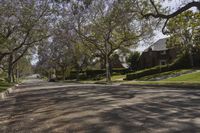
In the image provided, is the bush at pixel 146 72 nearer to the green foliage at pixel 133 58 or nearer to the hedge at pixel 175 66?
the hedge at pixel 175 66

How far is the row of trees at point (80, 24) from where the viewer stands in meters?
37.5

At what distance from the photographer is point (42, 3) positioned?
135ft

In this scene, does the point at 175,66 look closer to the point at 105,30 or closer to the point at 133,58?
the point at 105,30

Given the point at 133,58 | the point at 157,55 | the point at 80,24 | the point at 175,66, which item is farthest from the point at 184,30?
the point at 133,58

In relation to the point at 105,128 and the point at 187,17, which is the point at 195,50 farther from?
the point at 105,128

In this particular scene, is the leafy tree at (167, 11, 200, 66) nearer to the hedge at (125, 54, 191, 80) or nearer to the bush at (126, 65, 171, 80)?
the hedge at (125, 54, 191, 80)

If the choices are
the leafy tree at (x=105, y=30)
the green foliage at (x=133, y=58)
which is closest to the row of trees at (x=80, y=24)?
the leafy tree at (x=105, y=30)

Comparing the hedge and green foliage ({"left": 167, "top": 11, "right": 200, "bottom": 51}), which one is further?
the hedge

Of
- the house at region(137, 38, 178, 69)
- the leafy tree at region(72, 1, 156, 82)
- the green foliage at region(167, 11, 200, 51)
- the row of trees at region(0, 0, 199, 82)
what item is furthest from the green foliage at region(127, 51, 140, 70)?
the green foliage at region(167, 11, 200, 51)

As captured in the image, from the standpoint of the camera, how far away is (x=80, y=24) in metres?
58.1

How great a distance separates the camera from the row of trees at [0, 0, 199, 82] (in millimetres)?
37500

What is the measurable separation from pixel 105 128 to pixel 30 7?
102 feet

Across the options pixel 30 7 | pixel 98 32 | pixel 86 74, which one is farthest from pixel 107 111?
pixel 86 74

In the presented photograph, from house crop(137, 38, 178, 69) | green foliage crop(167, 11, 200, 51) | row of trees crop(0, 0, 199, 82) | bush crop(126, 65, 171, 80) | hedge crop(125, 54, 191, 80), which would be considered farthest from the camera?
house crop(137, 38, 178, 69)
